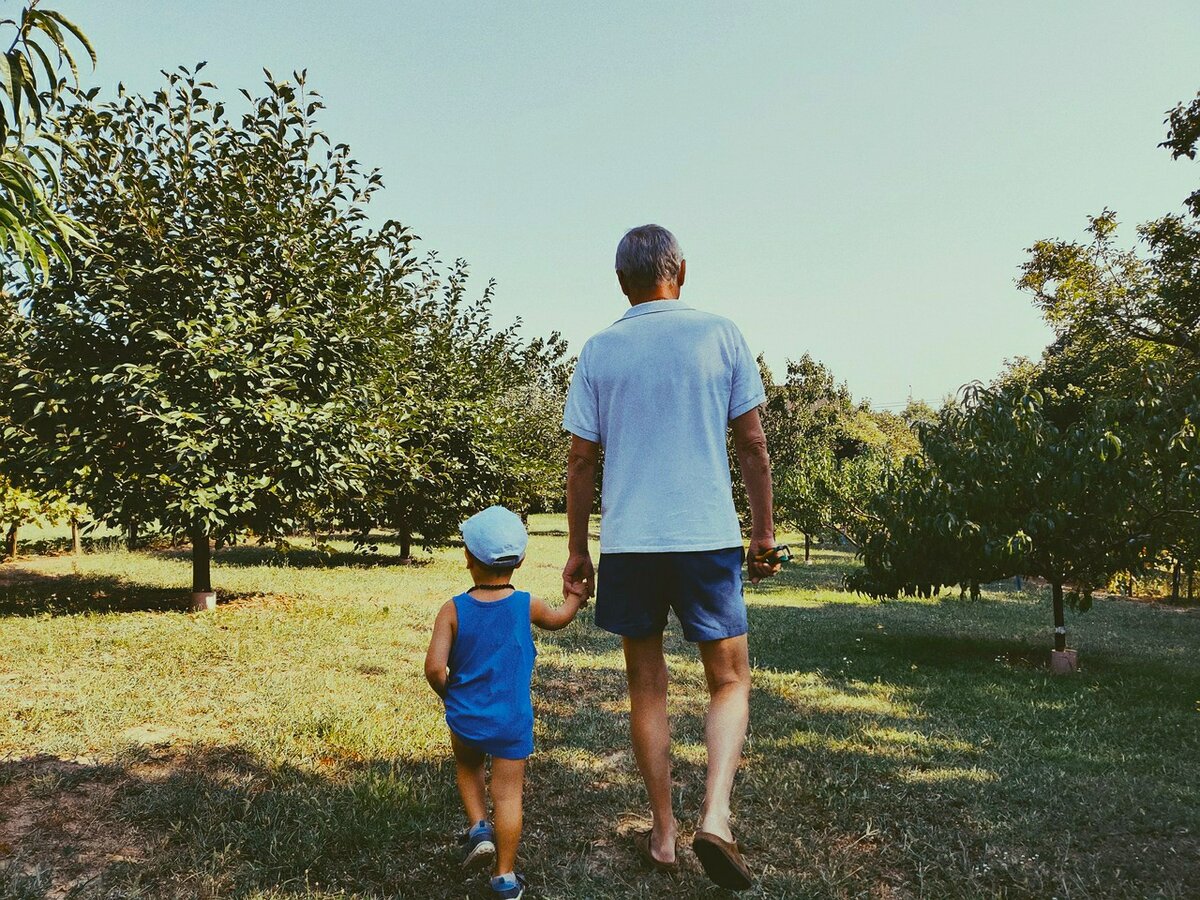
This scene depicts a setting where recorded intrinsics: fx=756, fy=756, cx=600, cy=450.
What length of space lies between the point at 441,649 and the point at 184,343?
6531 mm

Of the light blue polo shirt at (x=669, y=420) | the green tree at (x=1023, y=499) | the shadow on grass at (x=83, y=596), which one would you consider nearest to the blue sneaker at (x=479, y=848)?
the light blue polo shirt at (x=669, y=420)

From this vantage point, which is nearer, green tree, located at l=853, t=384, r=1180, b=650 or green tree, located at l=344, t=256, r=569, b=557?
green tree, located at l=853, t=384, r=1180, b=650

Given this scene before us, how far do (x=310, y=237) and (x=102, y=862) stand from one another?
7.39 metres

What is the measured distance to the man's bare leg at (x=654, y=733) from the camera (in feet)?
9.30

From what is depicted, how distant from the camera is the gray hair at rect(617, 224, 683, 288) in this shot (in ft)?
9.71

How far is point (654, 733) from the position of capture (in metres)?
2.84

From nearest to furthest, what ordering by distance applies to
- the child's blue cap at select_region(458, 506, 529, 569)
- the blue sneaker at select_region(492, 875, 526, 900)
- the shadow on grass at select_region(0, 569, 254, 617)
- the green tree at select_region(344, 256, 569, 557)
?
the blue sneaker at select_region(492, 875, 526, 900) < the child's blue cap at select_region(458, 506, 529, 569) < the shadow on grass at select_region(0, 569, 254, 617) < the green tree at select_region(344, 256, 569, 557)

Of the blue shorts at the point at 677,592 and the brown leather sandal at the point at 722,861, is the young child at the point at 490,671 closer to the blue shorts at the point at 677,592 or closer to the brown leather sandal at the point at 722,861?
the blue shorts at the point at 677,592

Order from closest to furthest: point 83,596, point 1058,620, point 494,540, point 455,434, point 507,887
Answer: point 507,887 → point 494,540 → point 1058,620 → point 83,596 → point 455,434

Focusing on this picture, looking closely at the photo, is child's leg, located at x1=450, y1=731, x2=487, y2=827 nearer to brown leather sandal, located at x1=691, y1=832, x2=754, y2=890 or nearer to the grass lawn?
the grass lawn

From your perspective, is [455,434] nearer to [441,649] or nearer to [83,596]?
[83,596]

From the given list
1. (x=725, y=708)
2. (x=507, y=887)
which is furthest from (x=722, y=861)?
(x=507, y=887)

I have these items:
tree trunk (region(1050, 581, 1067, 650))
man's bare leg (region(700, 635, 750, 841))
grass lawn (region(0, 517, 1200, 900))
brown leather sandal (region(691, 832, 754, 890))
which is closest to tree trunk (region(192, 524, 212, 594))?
grass lawn (region(0, 517, 1200, 900))

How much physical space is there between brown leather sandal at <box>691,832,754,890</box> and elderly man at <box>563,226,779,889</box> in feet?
0.63
